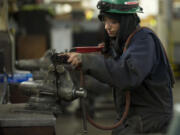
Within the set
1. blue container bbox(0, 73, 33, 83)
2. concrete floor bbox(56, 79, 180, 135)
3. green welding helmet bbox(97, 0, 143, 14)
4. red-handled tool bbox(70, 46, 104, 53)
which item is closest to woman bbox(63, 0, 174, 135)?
green welding helmet bbox(97, 0, 143, 14)

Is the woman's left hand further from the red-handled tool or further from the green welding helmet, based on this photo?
the red-handled tool

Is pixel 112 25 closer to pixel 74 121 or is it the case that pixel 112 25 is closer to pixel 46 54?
pixel 46 54

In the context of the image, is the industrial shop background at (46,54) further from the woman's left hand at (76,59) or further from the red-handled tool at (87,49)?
the woman's left hand at (76,59)

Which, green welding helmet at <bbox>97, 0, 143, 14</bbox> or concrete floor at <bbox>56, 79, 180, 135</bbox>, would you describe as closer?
green welding helmet at <bbox>97, 0, 143, 14</bbox>

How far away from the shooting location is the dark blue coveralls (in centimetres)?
255

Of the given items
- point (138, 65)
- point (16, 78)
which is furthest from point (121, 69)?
point (16, 78)

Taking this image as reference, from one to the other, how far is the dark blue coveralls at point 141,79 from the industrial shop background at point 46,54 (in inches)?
13.4

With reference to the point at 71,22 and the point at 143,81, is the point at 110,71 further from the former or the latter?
the point at 71,22

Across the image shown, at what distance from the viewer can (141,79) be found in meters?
2.57

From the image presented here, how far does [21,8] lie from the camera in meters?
8.91

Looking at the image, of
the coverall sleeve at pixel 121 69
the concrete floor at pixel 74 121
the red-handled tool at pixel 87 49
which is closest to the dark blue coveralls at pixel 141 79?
the coverall sleeve at pixel 121 69

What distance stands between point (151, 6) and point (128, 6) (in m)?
10.2

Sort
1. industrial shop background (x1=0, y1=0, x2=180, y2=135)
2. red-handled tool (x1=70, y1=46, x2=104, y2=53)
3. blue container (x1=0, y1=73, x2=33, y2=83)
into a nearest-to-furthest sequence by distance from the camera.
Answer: industrial shop background (x1=0, y1=0, x2=180, y2=135)
red-handled tool (x1=70, y1=46, x2=104, y2=53)
blue container (x1=0, y1=73, x2=33, y2=83)

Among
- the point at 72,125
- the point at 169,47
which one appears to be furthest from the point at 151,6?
the point at 72,125
